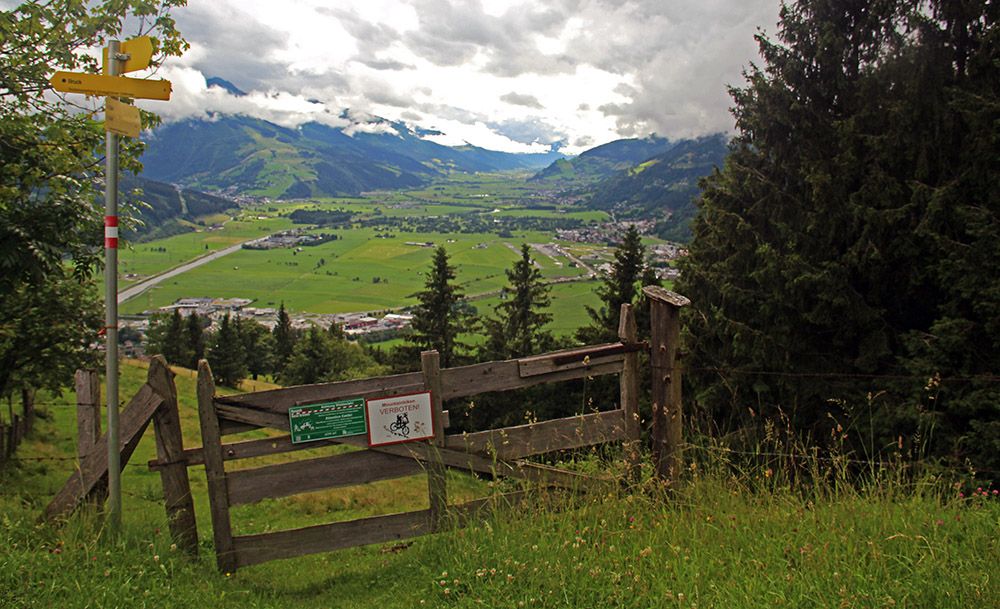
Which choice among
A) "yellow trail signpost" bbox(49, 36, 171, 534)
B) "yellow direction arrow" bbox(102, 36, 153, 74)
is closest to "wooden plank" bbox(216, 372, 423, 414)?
"yellow trail signpost" bbox(49, 36, 171, 534)

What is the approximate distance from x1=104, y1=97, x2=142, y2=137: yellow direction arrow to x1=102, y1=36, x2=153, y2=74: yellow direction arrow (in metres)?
0.36

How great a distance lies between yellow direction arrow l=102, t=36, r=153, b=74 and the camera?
445cm

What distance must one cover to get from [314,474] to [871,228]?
12.7 meters

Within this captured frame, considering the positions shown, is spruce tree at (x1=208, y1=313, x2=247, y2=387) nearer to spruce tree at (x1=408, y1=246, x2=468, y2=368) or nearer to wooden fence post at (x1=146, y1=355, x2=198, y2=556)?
spruce tree at (x1=408, y1=246, x2=468, y2=368)

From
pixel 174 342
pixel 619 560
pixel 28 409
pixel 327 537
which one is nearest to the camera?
pixel 619 560

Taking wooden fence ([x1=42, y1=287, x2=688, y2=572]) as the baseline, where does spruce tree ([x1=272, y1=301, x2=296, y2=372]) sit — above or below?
below

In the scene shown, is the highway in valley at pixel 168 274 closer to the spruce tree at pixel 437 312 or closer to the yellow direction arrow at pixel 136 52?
the spruce tree at pixel 437 312

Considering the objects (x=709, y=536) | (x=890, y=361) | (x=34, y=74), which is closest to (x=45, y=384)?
(x=34, y=74)

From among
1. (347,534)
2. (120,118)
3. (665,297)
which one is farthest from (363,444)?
(120,118)

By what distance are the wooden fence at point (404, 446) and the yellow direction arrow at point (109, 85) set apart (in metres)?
2.15

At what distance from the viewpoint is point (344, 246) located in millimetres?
185625

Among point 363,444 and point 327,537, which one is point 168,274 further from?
point 363,444

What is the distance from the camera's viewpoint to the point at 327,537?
17.5 feet

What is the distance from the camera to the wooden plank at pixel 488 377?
534cm
